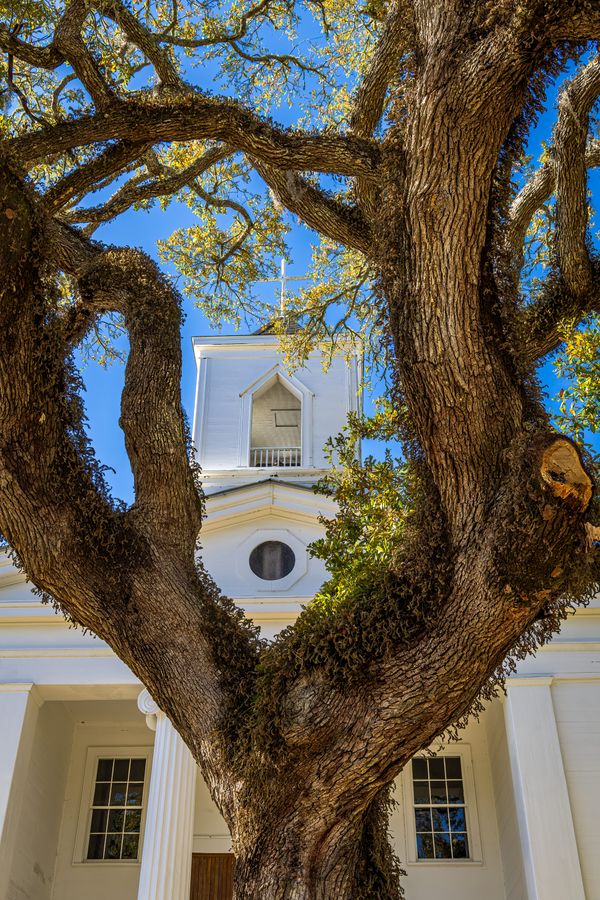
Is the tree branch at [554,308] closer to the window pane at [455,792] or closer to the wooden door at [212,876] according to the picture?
the window pane at [455,792]

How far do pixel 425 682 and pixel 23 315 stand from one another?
2.79 metres

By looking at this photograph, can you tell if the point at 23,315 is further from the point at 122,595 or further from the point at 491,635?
the point at 491,635

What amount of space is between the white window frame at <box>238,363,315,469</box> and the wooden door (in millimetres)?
7255

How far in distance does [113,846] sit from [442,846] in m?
4.91

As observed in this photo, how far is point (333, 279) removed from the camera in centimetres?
1229

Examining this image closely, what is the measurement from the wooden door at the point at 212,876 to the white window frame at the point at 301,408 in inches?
286

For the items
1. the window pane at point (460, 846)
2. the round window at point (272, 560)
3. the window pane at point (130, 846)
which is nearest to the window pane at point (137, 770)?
the window pane at point (130, 846)

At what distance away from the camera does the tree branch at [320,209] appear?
7.36 m

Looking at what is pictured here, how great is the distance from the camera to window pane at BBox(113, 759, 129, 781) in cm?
1474

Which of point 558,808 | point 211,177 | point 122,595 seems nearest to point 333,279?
point 211,177

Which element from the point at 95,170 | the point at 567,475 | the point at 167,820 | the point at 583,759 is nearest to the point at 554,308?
the point at 567,475

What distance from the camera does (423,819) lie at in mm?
13664

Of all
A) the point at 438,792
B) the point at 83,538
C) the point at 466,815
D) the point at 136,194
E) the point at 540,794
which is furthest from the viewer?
the point at 438,792

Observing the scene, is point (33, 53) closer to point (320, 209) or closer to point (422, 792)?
point (320, 209)
